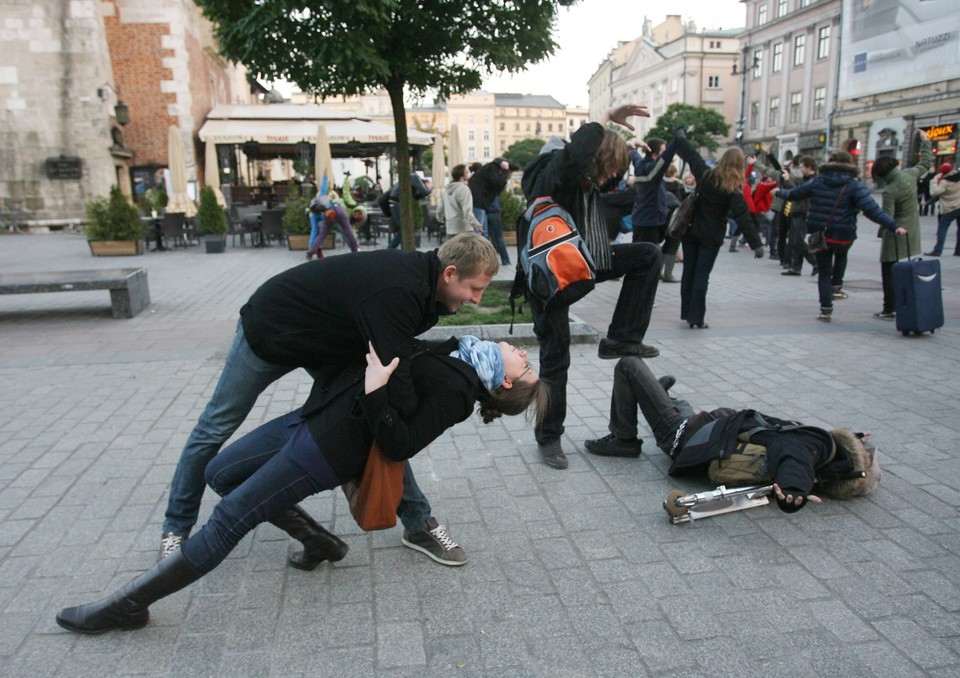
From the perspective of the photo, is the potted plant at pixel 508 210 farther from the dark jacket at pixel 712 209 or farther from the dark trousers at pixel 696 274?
the dark jacket at pixel 712 209

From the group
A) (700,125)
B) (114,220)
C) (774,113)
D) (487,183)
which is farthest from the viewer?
(700,125)

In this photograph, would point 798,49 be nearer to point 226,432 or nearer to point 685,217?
point 685,217

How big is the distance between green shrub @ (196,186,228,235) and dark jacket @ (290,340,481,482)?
14208mm

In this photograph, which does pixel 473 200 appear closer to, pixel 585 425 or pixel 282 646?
pixel 585 425

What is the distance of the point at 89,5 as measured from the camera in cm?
2045

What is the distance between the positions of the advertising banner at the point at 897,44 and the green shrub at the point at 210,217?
34960 millimetres

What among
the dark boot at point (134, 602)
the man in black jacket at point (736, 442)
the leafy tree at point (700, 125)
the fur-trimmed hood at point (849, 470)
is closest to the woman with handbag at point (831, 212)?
the man in black jacket at point (736, 442)

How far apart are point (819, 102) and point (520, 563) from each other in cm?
5869

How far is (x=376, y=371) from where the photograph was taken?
7.69ft

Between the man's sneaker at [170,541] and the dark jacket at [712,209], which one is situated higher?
the dark jacket at [712,209]

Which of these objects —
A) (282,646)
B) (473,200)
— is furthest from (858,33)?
(282,646)

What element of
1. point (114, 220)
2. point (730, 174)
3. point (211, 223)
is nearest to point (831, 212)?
point (730, 174)

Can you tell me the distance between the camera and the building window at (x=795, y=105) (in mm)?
55019

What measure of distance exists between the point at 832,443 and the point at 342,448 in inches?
90.4
